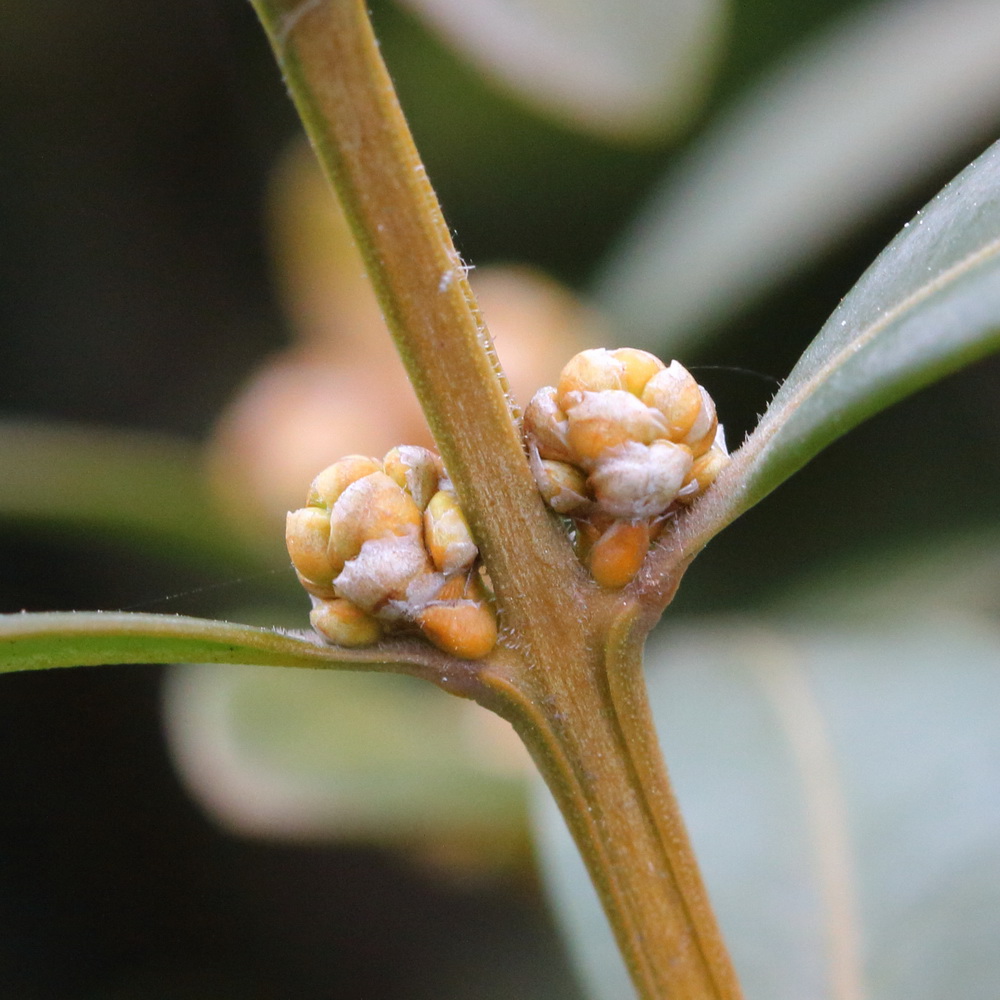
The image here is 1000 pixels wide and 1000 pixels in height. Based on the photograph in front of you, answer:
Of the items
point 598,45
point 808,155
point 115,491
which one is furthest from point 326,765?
point 808,155

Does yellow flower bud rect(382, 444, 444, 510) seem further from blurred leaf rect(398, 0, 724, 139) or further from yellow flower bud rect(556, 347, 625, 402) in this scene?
blurred leaf rect(398, 0, 724, 139)

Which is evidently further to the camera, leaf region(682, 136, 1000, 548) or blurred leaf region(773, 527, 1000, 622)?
blurred leaf region(773, 527, 1000, 622)

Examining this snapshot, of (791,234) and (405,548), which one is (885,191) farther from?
(405,548)

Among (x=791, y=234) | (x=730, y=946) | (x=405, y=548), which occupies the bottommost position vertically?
(x=730, y=946)

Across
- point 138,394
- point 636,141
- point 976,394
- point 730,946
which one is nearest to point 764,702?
point 730,946

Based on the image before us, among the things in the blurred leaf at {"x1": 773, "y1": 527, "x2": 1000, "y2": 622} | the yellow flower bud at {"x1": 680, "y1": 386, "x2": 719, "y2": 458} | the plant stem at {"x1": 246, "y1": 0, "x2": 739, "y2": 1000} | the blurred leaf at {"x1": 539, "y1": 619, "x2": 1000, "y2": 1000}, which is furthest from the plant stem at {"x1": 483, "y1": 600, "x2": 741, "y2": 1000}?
the blurred leaf at {"x1": 773, "y1": 527, "x2": 1000, "y2": 622}

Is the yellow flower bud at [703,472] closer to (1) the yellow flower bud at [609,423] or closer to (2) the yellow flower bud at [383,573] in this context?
(1) the yellow flower bud at [609,423]

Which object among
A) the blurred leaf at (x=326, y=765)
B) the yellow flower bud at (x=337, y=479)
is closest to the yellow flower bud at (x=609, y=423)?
the yellow flower bud at (x=337, y=479)
